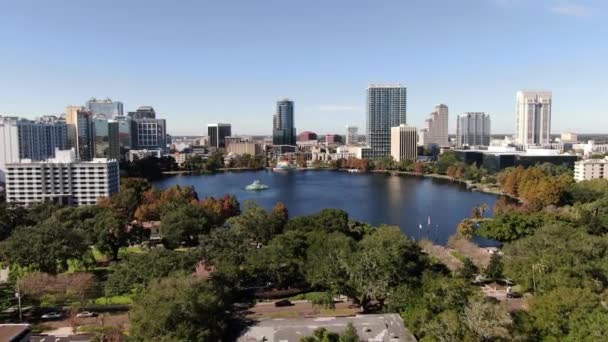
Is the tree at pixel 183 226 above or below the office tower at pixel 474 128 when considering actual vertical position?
below

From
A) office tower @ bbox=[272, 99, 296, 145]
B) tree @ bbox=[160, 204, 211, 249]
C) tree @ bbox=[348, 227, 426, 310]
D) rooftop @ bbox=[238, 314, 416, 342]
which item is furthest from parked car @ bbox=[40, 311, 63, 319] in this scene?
office tower @ bbox=[272, 99, 296, 145]

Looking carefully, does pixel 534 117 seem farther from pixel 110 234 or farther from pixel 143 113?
pixel 110 234

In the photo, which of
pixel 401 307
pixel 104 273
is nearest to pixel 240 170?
pixel 104 273

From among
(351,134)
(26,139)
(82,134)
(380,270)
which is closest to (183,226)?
(380,270)

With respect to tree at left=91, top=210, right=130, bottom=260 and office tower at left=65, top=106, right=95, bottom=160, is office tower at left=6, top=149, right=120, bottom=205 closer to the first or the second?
tree at left=91, top=210, right=130, bottom=260

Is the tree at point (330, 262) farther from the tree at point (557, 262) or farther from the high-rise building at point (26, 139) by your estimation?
the high-rise building at point (26, 139)

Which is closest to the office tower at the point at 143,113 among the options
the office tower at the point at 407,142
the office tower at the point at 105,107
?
the office tower at the point at 105,107
